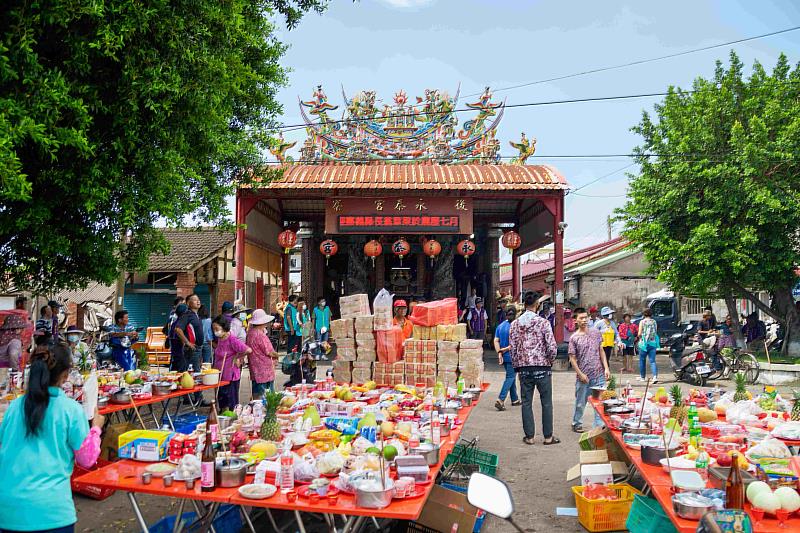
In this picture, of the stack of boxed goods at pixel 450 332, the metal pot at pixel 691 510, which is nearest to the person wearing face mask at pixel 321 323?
the stack of boxed goods at pixel 450 332

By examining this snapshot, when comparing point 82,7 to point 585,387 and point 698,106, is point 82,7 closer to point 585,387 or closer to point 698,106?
point 585,387

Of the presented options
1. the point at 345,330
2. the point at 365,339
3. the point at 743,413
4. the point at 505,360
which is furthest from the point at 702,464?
the point at 505,360

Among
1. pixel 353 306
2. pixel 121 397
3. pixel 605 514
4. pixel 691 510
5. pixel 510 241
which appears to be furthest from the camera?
pixel 510 241

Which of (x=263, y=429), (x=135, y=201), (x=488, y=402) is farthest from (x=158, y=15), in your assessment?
(x=488, y=402)

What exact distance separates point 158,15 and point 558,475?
6.21m

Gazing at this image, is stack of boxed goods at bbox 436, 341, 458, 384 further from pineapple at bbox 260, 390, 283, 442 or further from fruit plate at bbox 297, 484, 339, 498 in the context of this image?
fruit plate at bbox 297, 484, 339, 498

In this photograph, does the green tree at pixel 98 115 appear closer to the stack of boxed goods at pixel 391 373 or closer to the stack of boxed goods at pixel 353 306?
the stack of boxed goods at pixel 353 306

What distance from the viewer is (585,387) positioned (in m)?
8.51

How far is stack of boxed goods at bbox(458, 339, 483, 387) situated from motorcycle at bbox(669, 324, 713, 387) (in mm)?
7664

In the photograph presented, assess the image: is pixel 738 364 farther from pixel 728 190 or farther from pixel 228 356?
pixel 228 356

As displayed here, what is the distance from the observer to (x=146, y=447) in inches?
161

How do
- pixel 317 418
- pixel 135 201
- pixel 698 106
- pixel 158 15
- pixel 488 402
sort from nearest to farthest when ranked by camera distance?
pixel 317 418
pixel 158 15
pixel 135 201
pixel 488 402
pixel 698 106

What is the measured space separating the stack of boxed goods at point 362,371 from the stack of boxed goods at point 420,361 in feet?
1.74

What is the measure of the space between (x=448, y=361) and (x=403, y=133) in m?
13.1
